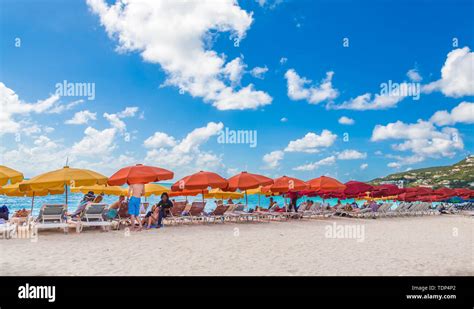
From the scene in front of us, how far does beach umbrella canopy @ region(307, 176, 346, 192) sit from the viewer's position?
19.1 m

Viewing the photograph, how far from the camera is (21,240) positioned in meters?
10.5

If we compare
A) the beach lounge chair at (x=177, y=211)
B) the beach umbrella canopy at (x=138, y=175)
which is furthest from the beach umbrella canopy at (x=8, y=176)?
the beach lounge chair at (x=177, y=211)

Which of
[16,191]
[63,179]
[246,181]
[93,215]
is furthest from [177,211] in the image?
[16,191]

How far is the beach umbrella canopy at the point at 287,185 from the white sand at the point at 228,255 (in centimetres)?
619

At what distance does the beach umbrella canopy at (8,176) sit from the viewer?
1225 cm

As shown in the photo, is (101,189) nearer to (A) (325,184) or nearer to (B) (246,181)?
(B) (246,181)

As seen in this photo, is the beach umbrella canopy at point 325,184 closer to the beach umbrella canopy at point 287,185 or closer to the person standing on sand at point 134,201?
the beach umbrella canopy at point 287,185

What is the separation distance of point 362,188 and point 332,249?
12.5 m

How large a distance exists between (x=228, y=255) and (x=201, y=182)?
7074 mm

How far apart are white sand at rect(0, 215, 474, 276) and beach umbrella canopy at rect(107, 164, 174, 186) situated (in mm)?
1969
